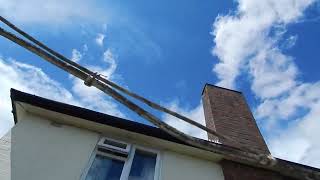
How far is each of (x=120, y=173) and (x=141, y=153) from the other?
77 centimetres

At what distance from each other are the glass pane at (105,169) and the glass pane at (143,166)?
267 millimetres

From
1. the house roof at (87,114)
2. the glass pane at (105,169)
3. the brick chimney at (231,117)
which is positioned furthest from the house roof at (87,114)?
Result: the brick chimney at (231,117)

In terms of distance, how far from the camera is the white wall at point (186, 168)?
5984mm

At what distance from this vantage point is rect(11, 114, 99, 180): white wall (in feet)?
17.4

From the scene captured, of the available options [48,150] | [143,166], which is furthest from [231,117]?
[48,150]

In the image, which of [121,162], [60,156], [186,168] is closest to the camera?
[60,156]

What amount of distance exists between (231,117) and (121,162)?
12.7 feet

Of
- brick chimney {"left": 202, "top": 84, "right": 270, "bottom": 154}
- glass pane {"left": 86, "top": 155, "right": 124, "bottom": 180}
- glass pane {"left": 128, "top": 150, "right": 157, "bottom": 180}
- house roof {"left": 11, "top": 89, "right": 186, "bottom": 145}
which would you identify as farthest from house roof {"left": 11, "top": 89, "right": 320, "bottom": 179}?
brick chimney {"left": 202, "top": 84, "right": 270, "bottom": 154}

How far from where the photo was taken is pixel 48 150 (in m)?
5.70


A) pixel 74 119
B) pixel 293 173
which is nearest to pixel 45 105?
pixel 74 119

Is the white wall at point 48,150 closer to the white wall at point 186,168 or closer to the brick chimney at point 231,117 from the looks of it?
the white wall at point 186,168

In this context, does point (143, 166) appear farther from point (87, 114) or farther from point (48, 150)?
point (48, 150)

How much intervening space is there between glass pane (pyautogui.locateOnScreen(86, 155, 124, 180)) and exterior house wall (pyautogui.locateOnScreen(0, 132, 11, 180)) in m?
1.37

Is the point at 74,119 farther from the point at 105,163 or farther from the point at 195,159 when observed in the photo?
the point at 195,159
